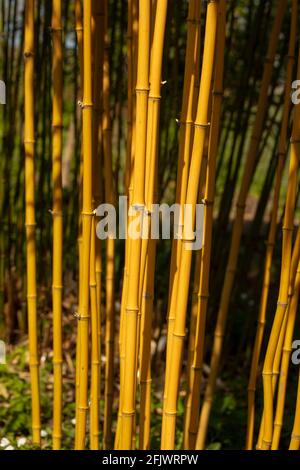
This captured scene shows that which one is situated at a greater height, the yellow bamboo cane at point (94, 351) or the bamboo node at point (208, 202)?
the bamboo node at point (208, 202)

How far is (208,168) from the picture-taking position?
1102 millimetres

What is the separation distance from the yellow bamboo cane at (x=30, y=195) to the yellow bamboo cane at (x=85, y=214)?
0.57ft

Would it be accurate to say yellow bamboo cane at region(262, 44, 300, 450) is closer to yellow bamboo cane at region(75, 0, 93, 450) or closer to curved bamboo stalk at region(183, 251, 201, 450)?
curved bamboo stalk at region(183, 251, 201, 450)

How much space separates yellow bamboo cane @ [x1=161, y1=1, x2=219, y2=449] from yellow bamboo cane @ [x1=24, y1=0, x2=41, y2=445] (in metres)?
0.36

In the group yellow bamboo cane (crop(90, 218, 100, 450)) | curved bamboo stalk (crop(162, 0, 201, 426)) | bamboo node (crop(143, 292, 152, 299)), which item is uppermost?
curved bamboo stalk (crop(162, 0, 201, 426))

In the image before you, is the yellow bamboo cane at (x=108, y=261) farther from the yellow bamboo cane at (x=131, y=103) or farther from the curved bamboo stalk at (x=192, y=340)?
the curved bamboo stalk at (x=192, y=340)

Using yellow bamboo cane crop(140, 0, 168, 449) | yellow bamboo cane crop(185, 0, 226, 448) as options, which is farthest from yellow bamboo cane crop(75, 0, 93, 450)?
yellow bamboo cane crop(185, 0, 226, 448)

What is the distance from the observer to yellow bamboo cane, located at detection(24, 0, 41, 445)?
3.71ft

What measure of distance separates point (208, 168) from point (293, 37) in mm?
294

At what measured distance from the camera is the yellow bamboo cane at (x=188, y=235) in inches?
35.2

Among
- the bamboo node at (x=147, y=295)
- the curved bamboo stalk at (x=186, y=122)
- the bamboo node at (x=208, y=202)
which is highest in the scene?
the curved bamboo stalk at (x=186, y=122)

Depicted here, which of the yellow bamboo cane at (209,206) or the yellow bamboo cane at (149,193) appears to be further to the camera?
the yellow bamboo cane at (209,206)

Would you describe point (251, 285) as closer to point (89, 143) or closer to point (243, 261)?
point (243, 261)

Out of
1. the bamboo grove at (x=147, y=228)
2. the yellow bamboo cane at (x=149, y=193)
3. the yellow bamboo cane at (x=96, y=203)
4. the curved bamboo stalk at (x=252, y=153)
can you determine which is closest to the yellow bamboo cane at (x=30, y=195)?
the bamboo grove at (x=147, y=228)
